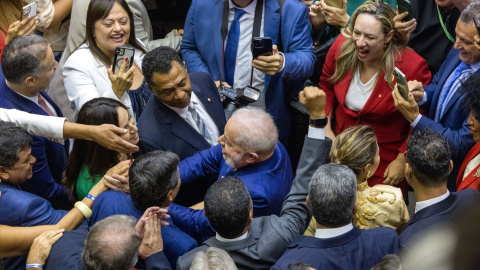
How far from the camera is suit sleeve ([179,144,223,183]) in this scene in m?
4.07

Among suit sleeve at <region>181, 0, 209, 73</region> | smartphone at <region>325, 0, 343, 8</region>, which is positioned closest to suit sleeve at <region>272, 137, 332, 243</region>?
smartphone at <region>325, 0, 343, 8</region>

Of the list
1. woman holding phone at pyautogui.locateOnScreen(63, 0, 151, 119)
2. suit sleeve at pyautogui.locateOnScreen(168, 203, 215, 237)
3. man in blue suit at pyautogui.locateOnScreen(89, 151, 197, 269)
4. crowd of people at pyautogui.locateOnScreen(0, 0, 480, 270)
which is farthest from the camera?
woman holding phone at pyautogui.locateOnScreen(63, 0, 151, 119)

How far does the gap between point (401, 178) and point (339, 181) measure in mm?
1426

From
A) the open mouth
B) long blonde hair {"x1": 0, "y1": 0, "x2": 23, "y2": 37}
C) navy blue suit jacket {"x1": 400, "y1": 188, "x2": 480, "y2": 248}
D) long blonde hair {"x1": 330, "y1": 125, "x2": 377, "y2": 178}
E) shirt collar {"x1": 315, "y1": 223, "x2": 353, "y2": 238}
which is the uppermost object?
long blonde hair {"x1": 0, "y1": 0, "x2": 23, "y2": 37}

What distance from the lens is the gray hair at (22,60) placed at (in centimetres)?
411

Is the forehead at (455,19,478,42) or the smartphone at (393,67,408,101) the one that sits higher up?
the forehead at (455,19,478,42)

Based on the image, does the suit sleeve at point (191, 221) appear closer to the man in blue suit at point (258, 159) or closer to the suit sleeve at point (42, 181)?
the man in blue suit at point (258, 159)

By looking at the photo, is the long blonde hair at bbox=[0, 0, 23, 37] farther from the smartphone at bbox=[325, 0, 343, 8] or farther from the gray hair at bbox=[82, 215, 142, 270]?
the gray hair at bbox=[82, 215, 142, 270]

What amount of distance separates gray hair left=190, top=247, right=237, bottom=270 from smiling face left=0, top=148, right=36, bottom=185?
135 cm

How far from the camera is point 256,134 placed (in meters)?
3.73

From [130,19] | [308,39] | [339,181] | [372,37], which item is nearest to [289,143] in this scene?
[308,39]

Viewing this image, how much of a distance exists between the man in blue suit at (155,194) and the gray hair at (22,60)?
1.13 metres

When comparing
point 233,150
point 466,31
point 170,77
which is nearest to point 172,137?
point 170,77

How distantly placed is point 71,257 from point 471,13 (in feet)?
9.08
